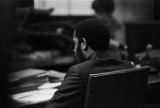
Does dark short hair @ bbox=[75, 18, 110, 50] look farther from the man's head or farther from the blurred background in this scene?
the blurred background

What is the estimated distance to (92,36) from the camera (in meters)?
1.49

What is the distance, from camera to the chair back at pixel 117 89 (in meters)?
1.31

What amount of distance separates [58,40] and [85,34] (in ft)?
8.57

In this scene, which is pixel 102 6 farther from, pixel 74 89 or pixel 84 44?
pixel 74 89

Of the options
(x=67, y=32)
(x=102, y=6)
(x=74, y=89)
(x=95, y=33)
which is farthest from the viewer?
(x=67, y=32)

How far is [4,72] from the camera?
39 centimetres

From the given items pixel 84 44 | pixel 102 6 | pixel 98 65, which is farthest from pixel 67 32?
pixel 98 65

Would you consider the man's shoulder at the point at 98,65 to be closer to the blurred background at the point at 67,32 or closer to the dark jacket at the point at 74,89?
the dark jacket at the point at 74,89

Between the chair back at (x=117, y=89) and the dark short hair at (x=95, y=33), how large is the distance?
19 cm

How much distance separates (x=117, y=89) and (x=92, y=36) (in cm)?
28

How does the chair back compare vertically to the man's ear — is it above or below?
below

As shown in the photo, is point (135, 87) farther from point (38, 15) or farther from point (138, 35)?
point (38, 15)

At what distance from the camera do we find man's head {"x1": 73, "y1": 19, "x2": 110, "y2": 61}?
4.87 ft

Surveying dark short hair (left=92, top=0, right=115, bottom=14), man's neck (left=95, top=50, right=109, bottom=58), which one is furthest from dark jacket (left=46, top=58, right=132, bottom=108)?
dark short hair (left=92, top=0, right=115, bottom=14)
